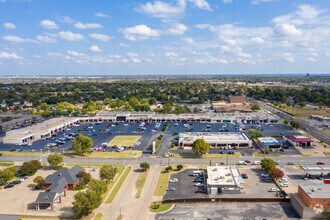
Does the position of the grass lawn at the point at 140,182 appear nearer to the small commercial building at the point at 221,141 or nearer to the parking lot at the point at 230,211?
the parking lot at the point at 230,211

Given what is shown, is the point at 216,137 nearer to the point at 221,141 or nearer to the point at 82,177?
the point at 221,141

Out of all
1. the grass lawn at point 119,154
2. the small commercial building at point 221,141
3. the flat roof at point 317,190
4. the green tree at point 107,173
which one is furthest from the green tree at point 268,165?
the grass lawn at point 119,154

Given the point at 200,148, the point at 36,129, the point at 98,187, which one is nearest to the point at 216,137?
the point at 200,148

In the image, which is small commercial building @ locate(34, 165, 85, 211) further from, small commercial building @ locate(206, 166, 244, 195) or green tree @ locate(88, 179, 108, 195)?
small commercial building @ locate(206, 166, 244, 195)

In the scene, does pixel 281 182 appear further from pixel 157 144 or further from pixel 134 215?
pixel 157 144

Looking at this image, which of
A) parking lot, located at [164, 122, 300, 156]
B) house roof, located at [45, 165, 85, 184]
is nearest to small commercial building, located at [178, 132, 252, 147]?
parking lot, located at [164, 122, 300, 156]

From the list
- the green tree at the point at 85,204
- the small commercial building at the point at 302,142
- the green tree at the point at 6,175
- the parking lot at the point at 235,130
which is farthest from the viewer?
the small commercial building at the point at 302,142

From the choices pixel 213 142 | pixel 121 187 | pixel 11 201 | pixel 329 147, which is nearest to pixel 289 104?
pixel 329 147
